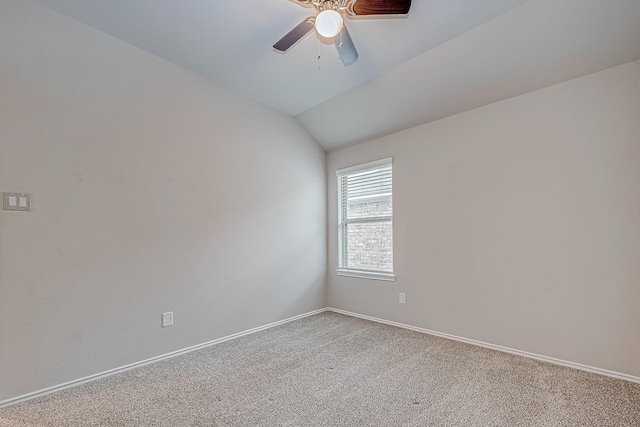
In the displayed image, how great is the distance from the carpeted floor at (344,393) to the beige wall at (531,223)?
0.37 metres

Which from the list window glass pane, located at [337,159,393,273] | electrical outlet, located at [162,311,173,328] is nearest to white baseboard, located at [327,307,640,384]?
window glass pane, located at [337,159,393,273]

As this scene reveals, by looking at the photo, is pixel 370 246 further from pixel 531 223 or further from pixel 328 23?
pixel 328 23

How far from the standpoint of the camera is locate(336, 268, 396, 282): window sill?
3.67 m

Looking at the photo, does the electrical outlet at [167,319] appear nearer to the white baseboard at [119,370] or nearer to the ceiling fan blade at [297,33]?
the white baseboard at [119,370]

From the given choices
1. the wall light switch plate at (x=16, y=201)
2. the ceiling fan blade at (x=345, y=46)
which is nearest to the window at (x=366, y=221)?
the ceiling fan blade at (x=345, y=46)

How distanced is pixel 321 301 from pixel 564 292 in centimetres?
275

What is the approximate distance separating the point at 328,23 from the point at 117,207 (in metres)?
2.15

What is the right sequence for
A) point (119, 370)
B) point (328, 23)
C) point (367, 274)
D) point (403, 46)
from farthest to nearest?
point (367, 274)
point (403, 46)
point (119, 370)
point (328, 23)

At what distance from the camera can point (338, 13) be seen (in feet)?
5.84

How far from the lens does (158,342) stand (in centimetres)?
271

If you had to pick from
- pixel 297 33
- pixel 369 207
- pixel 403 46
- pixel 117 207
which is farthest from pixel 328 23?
pixel 369 207

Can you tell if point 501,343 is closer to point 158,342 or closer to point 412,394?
point 412,394

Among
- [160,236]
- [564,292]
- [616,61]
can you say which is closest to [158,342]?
[160,236]

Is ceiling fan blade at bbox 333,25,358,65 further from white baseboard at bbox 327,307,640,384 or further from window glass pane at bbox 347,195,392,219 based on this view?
white baseboard at bbox 327,307,640,384
